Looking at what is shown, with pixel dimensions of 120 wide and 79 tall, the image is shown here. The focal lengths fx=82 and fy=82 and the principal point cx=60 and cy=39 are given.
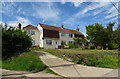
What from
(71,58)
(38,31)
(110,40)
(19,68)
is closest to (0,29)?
(19,68)

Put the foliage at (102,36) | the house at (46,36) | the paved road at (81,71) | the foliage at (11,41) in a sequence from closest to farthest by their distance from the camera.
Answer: the paved road at (81,71) < the foliage at (11,41) < the foliage at (102,36) < the house at (46,36)

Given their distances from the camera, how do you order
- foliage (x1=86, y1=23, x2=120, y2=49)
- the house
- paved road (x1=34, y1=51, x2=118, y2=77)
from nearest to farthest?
paved road (x1=34, y1=51, x2=118, y2=77), foliage (x1=86, y1=23, x2=120, y2=49), the house

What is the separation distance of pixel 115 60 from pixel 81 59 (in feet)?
8.85

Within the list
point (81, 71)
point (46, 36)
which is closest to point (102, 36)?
point (46, 36)

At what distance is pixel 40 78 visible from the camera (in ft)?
13.0

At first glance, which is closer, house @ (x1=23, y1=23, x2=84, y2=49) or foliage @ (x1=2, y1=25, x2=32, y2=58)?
foliage @ (x1=2, y1=25, x2=32, y2=58)

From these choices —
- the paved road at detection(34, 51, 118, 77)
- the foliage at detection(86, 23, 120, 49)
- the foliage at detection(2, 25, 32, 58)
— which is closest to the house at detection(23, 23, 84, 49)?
the foliage at detection(86, 23, 120, 49)

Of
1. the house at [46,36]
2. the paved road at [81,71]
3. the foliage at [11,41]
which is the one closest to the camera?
the paved road at [81,71]

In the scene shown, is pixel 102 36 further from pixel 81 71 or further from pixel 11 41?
pixel 11 41

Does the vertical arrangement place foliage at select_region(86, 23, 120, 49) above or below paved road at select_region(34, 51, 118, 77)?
above

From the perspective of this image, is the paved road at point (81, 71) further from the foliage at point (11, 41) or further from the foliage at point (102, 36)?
the foliage at point (102, 36)

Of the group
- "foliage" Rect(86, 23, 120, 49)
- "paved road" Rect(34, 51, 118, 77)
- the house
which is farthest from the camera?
the house

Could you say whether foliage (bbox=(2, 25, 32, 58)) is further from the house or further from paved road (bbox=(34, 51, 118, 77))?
the house

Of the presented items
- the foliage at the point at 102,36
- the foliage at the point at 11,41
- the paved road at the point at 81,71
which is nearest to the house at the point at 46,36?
the foliage at the point at 102,36
